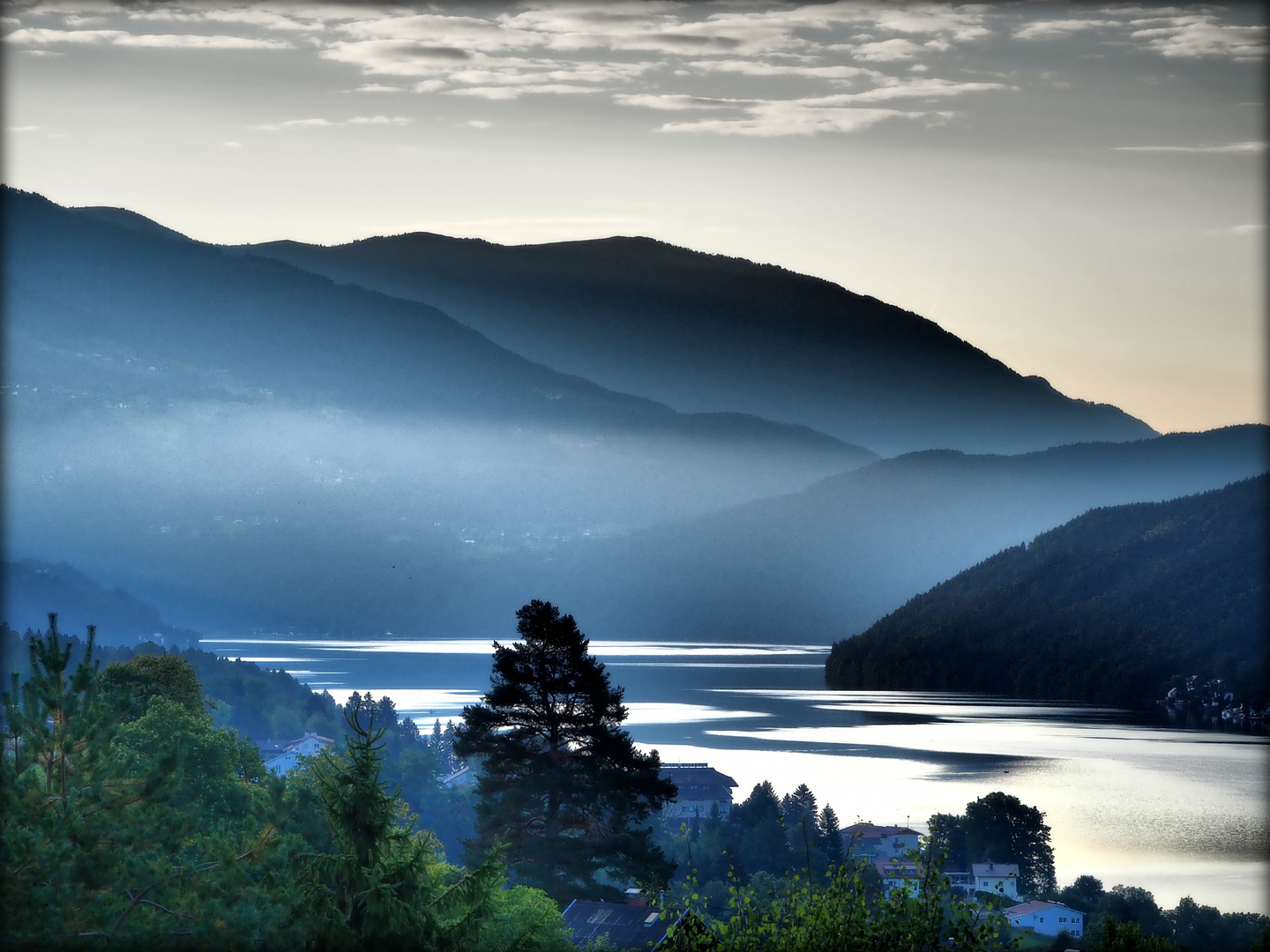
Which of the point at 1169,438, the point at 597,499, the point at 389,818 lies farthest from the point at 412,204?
the point at 597,499

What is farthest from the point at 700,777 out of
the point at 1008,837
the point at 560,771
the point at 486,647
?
the point at 486,647

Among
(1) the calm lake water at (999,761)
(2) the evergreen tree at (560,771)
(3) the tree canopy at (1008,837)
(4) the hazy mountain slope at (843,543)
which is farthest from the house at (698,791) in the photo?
(4) the hazy mountain slope at (843,543)

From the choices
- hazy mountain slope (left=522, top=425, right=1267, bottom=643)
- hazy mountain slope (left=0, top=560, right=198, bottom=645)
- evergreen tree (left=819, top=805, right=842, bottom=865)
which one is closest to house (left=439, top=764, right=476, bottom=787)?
evergreen tree (left=819, top=805, right=842, bottom=865)

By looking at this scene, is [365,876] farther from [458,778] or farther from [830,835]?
[458,778]

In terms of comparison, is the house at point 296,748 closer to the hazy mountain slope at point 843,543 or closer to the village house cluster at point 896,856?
the village house cluster at point 896,856

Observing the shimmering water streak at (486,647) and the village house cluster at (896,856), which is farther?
the shimmering water streak at (486,647)

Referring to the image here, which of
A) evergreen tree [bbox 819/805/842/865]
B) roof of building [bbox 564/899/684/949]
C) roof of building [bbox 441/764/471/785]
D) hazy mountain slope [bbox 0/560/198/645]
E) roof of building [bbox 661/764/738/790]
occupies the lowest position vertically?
roof of building [bbox 441/764/471/785]

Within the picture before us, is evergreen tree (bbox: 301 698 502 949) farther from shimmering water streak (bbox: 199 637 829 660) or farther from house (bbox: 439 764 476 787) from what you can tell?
shimmering water streak (bbox: 199 637 829 660)
